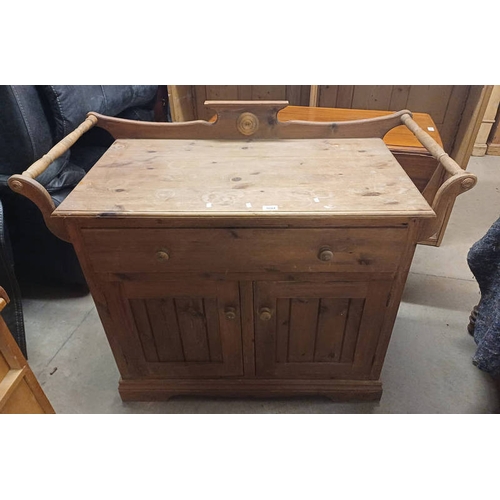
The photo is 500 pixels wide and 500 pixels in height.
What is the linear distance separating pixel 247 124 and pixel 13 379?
2.91ft

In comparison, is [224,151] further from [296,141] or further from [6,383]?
[6,383]

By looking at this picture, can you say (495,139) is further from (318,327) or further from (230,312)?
(230,312)

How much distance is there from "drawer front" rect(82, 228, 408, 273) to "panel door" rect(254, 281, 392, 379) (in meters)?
0.08

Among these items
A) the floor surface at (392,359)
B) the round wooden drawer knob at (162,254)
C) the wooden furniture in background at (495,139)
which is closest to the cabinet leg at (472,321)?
the floor surface at (392,359)

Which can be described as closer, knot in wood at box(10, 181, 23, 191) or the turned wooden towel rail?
knot in wood at box(10, 181, 23, 191)

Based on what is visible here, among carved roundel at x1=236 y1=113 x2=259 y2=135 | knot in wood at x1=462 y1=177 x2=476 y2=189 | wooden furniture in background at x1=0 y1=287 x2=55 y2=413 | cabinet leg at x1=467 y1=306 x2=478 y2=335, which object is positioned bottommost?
cabinet leg at x1=467 y1=306 x2=478 y2=335

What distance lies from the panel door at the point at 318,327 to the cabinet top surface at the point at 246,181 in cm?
22

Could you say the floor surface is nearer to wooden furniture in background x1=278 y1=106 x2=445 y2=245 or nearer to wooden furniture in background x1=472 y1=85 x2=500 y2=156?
wooden furniture in background x1=278 y1=106 x2=445 y2=245

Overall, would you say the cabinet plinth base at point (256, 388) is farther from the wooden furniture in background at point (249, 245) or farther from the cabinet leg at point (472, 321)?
the cabinet leg at point (472, 321)

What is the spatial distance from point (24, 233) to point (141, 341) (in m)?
0.80

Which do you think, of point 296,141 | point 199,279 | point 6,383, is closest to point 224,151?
point 296,141

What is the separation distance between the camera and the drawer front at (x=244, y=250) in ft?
2.85

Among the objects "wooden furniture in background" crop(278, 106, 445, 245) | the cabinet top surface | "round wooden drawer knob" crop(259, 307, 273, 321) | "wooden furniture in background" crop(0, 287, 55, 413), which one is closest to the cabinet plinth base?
"round wooden drawer knob" crop(259, 307, 273, 321)

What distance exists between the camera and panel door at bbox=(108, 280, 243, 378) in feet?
3.23
